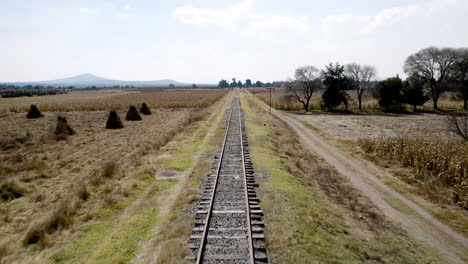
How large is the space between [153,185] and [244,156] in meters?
6.19

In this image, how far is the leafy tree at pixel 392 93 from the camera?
5159 centimetres

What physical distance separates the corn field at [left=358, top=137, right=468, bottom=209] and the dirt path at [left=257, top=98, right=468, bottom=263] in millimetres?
1984

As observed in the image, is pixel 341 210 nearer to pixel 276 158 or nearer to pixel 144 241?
pixel 276 158

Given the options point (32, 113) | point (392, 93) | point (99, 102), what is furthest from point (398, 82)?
point (99, 102)

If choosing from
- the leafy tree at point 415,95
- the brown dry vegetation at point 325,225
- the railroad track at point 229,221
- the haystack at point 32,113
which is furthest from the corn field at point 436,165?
the haystack at point 32,113

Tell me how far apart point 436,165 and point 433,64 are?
51.8 metres

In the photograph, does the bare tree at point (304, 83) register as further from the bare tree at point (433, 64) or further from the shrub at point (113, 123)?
the shrub at point (113, 123)

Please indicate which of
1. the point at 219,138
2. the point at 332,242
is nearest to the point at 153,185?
the point at 332,242

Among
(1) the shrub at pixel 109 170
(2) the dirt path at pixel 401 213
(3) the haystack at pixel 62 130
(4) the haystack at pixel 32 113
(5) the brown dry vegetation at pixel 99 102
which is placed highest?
(5) the brown dry vegetation at pixel 99 102

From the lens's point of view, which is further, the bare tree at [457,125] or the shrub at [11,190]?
the bare tree at [457,125]

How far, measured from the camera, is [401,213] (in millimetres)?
11141

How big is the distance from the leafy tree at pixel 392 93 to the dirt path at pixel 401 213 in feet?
131

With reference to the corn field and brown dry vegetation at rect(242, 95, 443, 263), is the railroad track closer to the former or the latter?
brown dry vegetation at rect(242, 95, 443, 263)

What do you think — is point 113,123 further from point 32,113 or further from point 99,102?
point 99,102
